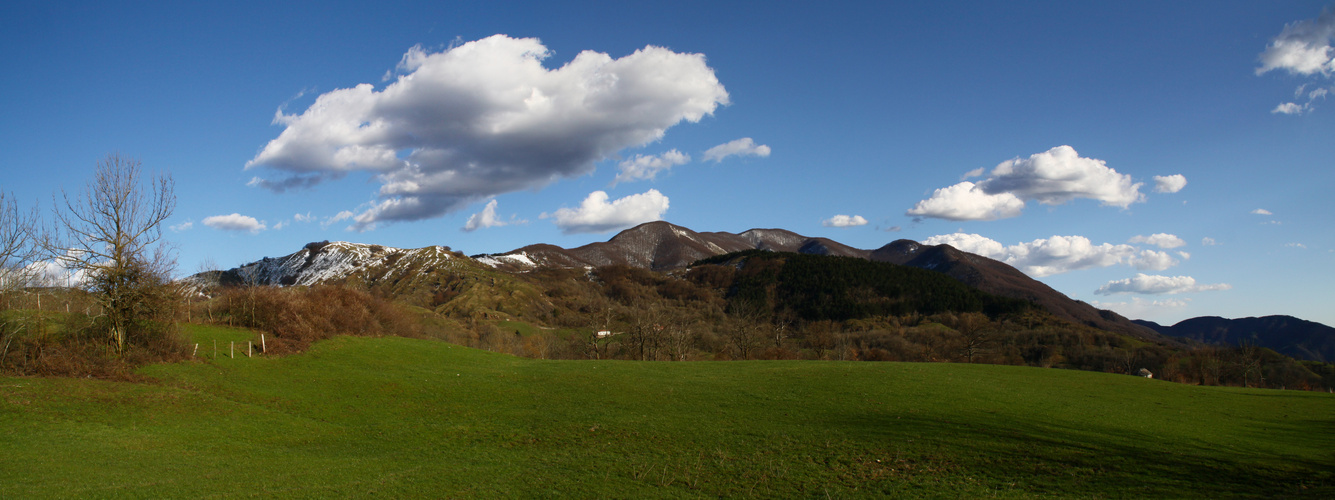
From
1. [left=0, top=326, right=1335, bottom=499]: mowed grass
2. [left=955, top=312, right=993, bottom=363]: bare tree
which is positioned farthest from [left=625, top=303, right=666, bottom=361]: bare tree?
[left=955, top=312, right=993, bottom=363]: bare tree

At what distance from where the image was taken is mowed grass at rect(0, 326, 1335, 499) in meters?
16.9

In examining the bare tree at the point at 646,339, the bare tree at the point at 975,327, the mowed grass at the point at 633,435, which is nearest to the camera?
the mowed grass at the point at 633,435

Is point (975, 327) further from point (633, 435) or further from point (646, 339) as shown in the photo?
point (633, 435)

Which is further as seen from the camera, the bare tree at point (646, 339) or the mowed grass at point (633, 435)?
the bare tree at point (646, 339)

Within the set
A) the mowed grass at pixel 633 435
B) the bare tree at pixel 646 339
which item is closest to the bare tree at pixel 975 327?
the bare tree at pixel 646 339

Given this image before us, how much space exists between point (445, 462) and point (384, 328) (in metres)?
38.6

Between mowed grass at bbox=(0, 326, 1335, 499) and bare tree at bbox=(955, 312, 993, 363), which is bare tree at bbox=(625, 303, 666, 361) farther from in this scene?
bare tree at bbox=(955, 312, 993, 363)

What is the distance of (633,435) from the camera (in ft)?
77.7

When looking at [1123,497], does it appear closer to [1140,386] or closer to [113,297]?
[1140,386]

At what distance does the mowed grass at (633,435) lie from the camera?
16859mm

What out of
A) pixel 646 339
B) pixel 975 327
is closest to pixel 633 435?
pixel 646 339

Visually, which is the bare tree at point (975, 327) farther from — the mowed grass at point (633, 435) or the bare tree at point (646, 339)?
the mowed grass at point (633, 435)

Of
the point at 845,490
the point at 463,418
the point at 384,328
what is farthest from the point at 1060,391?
the point at 384,328

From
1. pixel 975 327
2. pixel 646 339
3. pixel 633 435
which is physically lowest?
pixel 975 327
